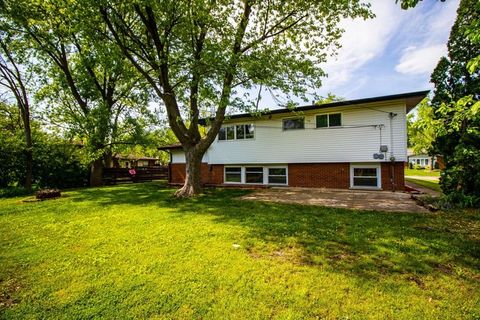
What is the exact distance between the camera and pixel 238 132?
17.0 metres

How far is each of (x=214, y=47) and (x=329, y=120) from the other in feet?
26.2

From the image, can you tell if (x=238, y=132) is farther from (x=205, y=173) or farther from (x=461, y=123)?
(x=461, y=123)

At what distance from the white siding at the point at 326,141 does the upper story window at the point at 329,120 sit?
222 millimetres

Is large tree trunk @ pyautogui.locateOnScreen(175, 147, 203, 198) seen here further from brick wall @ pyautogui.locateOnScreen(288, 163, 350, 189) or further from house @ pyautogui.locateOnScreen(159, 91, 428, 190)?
brick wall @ pyautogui.locateOnScreen(288, 163, 350, 189)

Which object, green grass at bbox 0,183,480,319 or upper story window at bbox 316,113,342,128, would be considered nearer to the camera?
green grass at bbox 0,183,480,319

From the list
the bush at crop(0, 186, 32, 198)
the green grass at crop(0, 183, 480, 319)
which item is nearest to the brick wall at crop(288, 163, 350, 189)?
the green grass at crop(0, 183, 480, 319)

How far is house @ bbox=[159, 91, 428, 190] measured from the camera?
12516 mm

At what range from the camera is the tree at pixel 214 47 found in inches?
400

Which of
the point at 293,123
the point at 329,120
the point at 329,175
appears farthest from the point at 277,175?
the point at 329,120

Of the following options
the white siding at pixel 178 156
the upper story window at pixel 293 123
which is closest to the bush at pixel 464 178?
the upper story window at pixel 293 123

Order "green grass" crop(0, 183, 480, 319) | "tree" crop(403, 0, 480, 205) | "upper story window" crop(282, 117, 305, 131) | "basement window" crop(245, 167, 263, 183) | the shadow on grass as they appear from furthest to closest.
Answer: "basement window" crop(245, 167, 263, 183) → "upper story window" crop(282, 117, 305, 131) → "tree" crop(403, 0, 480, 205) → the shadow on grass → "green grass" crop(0, 183, 480, 319)

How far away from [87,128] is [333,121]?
15667 mm

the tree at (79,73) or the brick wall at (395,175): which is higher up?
the tree at (79,73)

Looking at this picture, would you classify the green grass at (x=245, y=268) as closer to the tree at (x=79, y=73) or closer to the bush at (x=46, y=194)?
the bush at (x=46, y=194)
